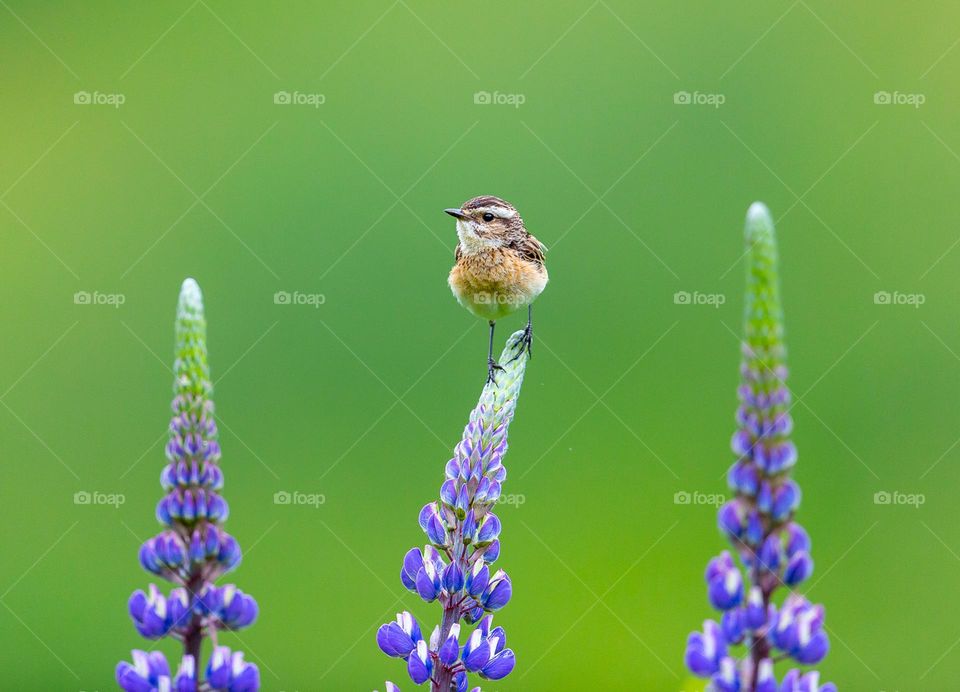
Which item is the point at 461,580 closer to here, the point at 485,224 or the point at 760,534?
the point at 760,534

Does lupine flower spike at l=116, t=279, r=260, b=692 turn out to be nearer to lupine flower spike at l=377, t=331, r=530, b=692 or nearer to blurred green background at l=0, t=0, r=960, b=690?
lupine flower spike at l=377, t=331, r=530, b=692

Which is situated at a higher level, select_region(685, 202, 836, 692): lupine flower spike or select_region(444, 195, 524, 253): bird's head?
select_region(444, 195, 524, 253): bird's head

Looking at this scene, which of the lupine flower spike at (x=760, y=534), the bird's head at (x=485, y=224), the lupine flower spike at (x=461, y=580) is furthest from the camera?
the bird's head at (x=485, y=224)

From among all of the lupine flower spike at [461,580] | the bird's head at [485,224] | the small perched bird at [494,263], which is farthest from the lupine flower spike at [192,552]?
the bird's head at [485,224]

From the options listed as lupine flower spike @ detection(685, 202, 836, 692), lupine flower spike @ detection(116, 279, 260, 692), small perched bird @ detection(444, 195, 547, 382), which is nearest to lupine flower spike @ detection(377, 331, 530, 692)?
lupine flower spike @ detection(116, 279, 260, 692)

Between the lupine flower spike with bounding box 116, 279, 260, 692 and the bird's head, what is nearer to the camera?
the lupine flower spike with bounding box 116, 279, 260, 692

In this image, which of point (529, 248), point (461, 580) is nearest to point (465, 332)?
point (529, 248)

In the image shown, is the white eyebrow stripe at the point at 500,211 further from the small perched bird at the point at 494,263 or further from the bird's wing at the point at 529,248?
the bird's wing at the point at 529,248
